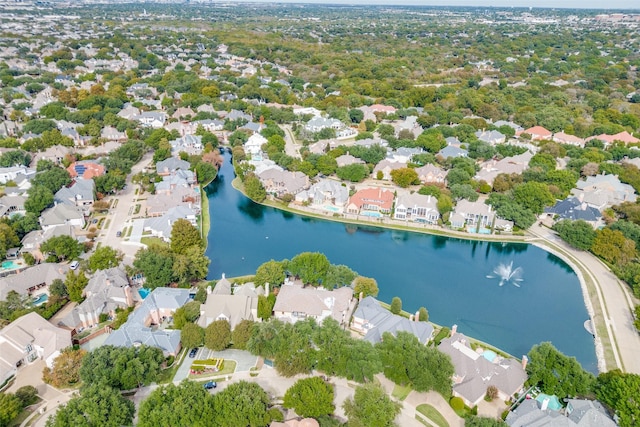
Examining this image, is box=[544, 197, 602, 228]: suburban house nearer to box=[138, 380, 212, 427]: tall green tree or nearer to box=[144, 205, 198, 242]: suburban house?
box=[144, 205, 198, 242]: suburban house

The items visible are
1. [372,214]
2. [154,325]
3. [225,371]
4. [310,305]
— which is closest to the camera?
[225,371]

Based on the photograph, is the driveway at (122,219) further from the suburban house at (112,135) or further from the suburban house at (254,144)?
the suburban house at (254,144)

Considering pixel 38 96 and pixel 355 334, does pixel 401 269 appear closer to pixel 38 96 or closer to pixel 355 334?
pixel 355 334

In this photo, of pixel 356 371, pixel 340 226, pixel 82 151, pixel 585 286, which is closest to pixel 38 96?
pixel 82 151

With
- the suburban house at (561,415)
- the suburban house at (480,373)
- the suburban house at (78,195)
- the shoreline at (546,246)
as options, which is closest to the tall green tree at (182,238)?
the suburban house at (78,195)

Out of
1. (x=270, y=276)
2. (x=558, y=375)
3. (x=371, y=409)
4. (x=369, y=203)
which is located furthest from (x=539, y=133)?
(x=371, y=409)

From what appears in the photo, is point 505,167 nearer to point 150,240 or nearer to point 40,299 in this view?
point 150,240
